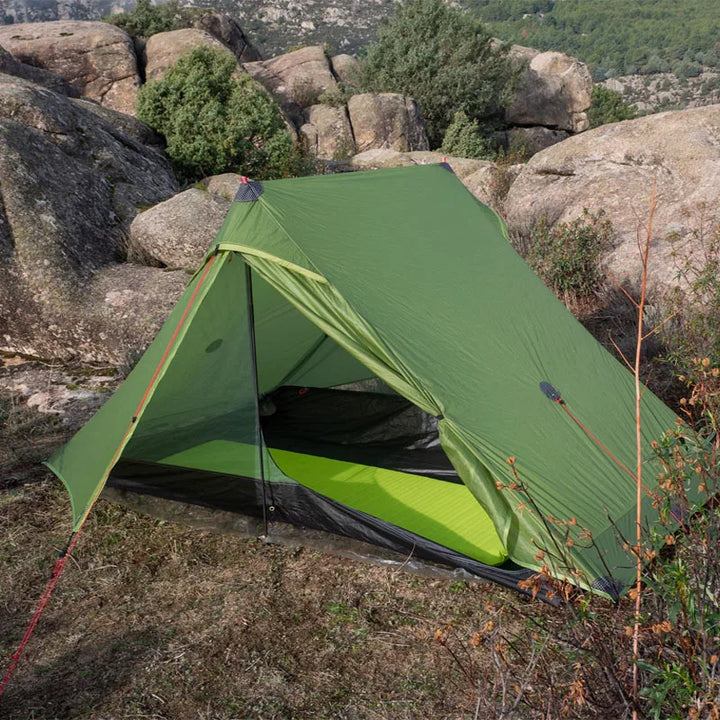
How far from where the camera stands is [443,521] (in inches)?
146

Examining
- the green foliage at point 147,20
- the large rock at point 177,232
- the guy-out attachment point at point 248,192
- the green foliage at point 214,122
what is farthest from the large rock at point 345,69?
the guy-out attachment point at point 248,192

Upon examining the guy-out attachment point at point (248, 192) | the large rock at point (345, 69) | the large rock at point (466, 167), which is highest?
the guy-out attachment point at point (248, 192)

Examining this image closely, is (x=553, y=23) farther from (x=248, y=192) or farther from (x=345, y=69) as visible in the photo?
(x=248, y=192)

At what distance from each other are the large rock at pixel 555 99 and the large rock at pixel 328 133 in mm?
5528

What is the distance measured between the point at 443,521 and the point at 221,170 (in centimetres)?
823

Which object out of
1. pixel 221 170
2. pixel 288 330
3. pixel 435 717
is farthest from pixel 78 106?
pixel 435 717

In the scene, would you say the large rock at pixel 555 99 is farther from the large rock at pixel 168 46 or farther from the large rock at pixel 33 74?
the large rock at pixel 33 74

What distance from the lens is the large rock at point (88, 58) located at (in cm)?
1412

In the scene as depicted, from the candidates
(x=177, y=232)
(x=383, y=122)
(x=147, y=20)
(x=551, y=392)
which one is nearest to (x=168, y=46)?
(x=147, y=20)

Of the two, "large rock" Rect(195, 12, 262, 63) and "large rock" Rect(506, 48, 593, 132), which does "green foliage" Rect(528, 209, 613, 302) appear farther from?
"large rock" Rect(195, 12, 262, 63)

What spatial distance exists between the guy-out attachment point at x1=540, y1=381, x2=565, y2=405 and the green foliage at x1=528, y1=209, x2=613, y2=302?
11.3 feet

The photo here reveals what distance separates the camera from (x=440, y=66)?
→ 58.0 ft

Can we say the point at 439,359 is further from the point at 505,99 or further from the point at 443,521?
the point at 505,99

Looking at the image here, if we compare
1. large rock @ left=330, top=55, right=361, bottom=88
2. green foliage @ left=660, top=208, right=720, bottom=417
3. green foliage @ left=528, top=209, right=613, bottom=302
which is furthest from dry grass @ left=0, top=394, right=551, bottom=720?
large rock @ left=330, top=55, right=361, bottom=88
